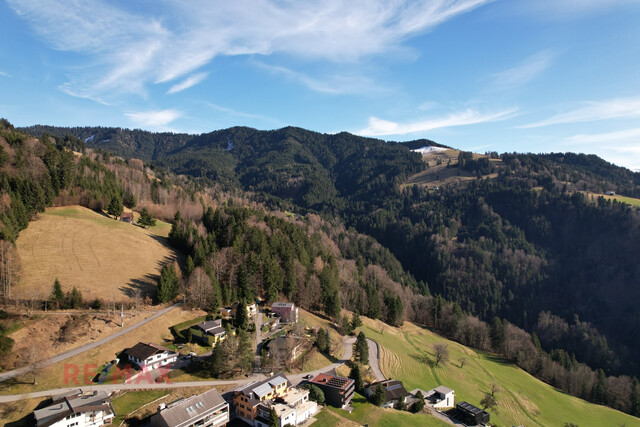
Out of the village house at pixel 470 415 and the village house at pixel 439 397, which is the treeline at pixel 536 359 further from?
the village house at pixel 470 415

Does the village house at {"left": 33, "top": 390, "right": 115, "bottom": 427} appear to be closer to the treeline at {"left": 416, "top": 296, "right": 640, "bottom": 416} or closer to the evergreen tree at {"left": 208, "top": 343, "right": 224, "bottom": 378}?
the evergreen tree at {"left": 208, "top": 343, "right": 224, "bottom": 378}

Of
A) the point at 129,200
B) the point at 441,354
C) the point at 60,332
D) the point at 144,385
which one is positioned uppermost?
the point at 129,200

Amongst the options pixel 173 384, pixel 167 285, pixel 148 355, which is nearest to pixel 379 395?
pixel 173 384

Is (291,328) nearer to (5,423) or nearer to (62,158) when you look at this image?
(5,423)

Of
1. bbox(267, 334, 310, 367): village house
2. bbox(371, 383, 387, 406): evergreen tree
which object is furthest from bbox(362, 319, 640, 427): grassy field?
bbox(267, 334, 310, 367): village house

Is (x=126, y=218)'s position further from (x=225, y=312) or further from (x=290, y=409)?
(x=290, y=409)

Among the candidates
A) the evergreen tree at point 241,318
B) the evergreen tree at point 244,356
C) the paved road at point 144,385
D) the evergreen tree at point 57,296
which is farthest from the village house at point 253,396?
the evergreen tree at point 57,296
